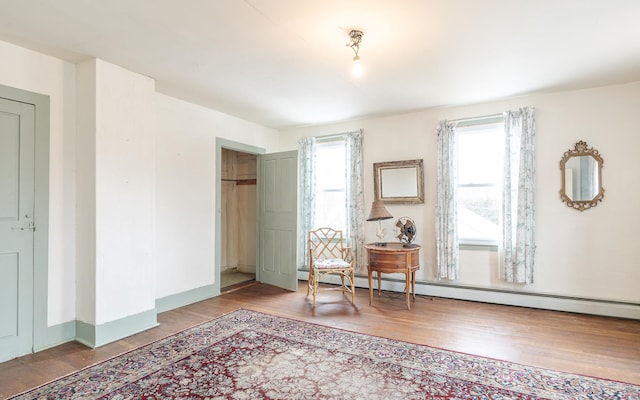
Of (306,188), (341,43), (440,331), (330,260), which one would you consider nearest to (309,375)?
(440,331)

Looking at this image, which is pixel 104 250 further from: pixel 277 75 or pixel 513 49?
pixel 513 49

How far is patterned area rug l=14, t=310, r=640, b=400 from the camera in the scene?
226 centimetres

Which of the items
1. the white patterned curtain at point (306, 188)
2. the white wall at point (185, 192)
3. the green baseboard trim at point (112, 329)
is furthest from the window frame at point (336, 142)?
the green baseboard trim at point (112, 329)

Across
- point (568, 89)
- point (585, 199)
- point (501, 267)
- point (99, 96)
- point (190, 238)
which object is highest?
point (568, 89)

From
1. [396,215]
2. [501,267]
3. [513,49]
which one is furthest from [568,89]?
[396,215]

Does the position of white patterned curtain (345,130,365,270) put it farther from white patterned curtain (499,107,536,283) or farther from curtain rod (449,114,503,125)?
white patterned curtain (499,107,536,283)

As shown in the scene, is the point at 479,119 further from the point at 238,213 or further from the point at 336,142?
the point at 238,213

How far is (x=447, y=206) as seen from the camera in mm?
4551

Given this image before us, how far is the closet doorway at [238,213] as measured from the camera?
21.0 ft

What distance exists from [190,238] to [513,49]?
4.09 m

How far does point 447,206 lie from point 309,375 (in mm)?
2977

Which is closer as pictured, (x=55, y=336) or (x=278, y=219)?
(x=55, y=336)

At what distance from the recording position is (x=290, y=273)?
16.6 feet

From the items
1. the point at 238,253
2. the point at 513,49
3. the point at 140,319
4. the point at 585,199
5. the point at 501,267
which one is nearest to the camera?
the point at 513,49
